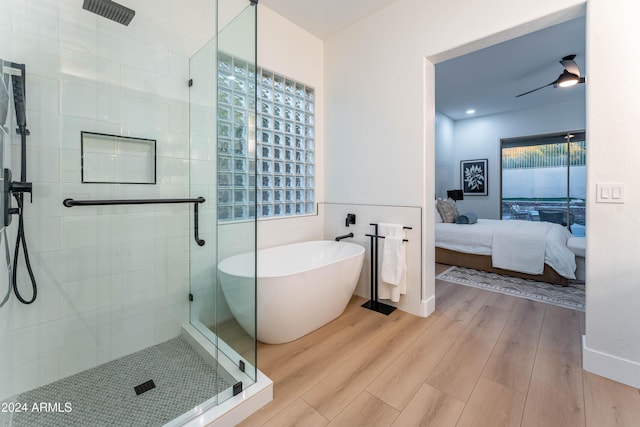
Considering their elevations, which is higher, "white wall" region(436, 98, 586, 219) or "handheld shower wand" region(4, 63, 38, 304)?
"white wall" region(436, 98, 586, 219)

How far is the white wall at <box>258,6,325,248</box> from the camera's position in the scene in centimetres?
254

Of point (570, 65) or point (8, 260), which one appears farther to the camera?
point (570, 65)

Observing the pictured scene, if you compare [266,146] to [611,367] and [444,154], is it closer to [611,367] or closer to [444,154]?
[611,367]

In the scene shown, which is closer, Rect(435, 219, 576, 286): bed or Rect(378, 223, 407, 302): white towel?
Rect(378, 223, 407, 302): white towel

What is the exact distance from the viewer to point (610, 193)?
5.03ft

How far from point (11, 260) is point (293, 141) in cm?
216

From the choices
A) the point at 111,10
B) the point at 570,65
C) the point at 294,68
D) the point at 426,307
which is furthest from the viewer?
the point at 570,65

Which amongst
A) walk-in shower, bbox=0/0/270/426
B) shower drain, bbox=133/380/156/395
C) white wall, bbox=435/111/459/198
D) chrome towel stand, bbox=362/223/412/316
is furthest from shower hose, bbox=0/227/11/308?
white wall, bbox=435/111/459/198

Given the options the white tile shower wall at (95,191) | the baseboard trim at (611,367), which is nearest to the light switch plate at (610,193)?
the baseboard trim at (611,367)

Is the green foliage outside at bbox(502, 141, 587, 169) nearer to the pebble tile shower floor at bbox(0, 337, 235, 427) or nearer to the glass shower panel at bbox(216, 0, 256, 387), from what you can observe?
the glass shower panel at bbox(216, 0, 256, 387)

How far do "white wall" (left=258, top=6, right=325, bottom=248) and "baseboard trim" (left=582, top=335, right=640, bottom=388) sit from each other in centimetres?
222

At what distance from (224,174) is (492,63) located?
12.5ft

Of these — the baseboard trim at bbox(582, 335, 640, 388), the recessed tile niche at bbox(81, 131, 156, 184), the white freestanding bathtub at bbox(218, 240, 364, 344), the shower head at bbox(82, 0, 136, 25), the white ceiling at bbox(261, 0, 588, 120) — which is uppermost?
the white ceiling at bbox(261, 0, 588, 120)

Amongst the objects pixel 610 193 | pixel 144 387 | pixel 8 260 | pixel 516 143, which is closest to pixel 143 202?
pixel 8 260
